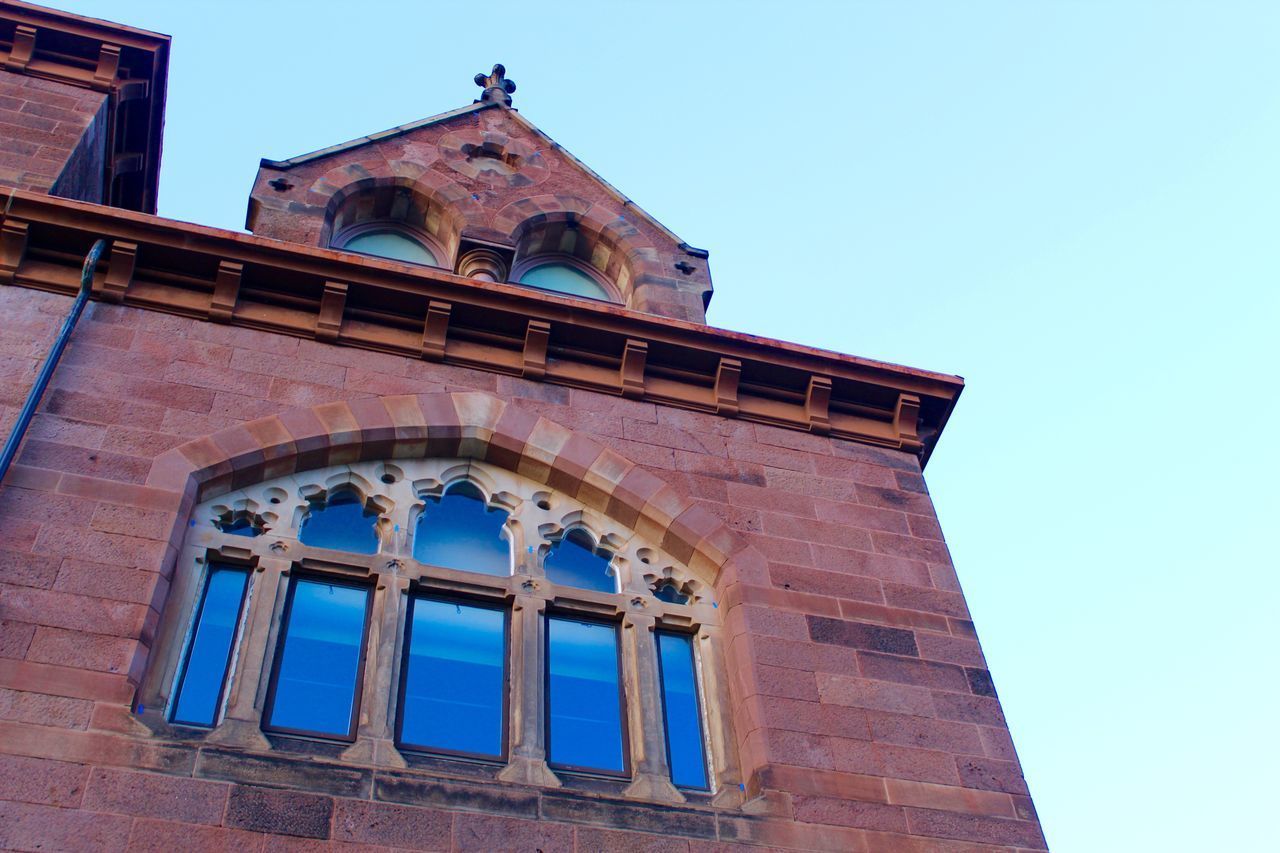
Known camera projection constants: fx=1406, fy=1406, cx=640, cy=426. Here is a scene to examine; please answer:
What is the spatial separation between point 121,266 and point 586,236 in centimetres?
486

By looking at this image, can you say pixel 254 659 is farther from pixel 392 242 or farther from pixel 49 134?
pixel 49 134

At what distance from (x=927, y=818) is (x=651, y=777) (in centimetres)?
165

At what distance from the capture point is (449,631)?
899 centimetres

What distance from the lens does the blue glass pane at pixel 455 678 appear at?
27.1 ft

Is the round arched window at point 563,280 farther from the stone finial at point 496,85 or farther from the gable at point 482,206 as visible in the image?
the stone finial at point 496,85

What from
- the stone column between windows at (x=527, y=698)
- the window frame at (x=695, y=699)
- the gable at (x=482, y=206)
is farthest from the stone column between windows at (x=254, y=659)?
the gable at (x=482, y=206)

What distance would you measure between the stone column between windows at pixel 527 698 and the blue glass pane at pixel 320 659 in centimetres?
95

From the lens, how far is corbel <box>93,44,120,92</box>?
1438 centimetres

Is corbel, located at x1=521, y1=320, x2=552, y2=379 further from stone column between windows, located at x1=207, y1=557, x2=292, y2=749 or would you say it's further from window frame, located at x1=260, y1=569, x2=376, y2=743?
stone column between windows, located at x1=207, y1=557, x2=292, y2=749

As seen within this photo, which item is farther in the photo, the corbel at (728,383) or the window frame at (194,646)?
the corbel at (728,383)

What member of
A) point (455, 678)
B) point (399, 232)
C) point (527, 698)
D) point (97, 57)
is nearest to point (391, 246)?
point (399, 232)

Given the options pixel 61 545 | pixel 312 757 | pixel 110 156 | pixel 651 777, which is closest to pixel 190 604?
pixel 61 545

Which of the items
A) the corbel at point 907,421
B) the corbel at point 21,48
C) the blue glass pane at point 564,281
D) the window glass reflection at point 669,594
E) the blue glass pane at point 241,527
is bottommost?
the window glass reflection at point 669,594

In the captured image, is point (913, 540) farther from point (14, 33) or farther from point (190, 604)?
point (14, 33)
